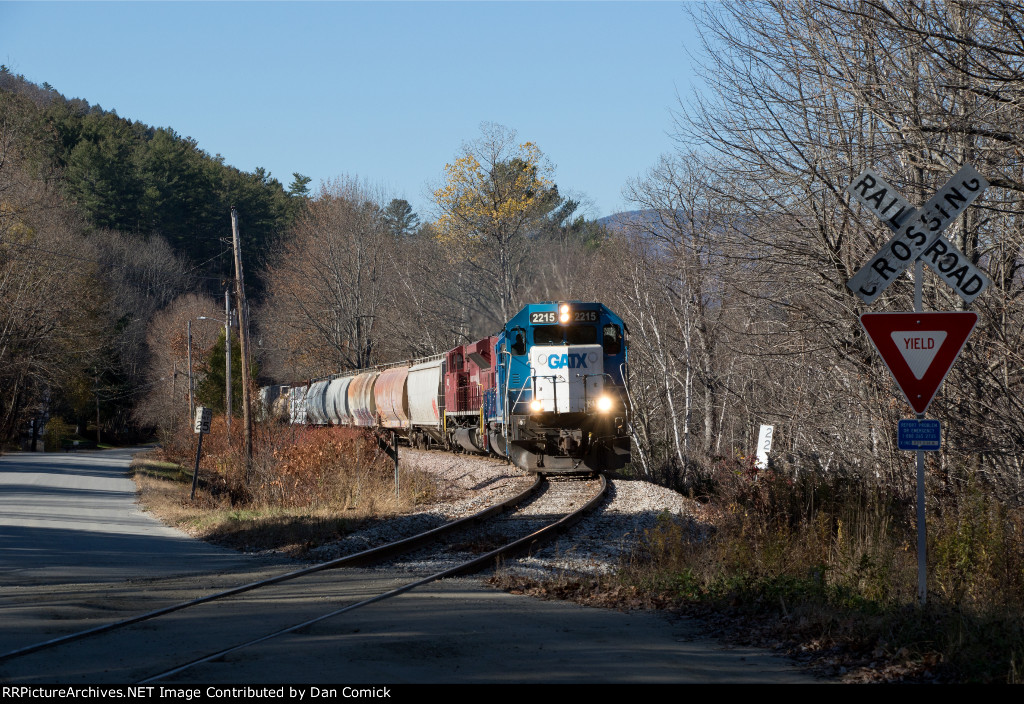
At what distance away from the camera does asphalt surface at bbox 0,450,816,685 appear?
20.6 ft

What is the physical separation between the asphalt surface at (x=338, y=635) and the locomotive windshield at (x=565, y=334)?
9263 millimetres

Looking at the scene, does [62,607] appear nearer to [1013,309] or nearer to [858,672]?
[858,672]

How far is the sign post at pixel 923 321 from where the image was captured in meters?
7.14

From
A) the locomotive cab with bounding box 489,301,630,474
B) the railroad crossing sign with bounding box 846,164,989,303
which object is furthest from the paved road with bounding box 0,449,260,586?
the railroad crossing sign with bounding box 846,164,989,303

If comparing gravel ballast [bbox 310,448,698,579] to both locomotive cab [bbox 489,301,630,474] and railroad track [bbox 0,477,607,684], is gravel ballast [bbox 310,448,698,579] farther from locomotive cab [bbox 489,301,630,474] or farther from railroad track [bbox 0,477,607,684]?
locomotive cab [bbox 489,301,630,474]

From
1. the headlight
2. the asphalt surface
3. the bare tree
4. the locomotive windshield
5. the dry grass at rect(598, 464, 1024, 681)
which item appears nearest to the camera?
the asphalt surface

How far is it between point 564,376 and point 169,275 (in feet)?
258

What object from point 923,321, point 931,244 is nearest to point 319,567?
point 923,321

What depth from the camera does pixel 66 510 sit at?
2045 centimetres

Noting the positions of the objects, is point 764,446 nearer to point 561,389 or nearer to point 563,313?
point 561,389

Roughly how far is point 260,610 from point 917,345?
21.0ft

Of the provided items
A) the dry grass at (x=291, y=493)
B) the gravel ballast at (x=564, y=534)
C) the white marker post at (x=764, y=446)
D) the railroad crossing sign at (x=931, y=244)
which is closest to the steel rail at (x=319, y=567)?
the gravel ballast at (x=564, y=534)

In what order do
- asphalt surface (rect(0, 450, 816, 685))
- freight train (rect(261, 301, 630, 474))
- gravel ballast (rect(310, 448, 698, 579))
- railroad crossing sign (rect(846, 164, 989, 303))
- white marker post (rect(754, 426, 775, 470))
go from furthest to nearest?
freight train (rect(261, 301, 630, 474)), white marker post (rect(754, 426, 775, 470)), gravel ballast (rect(310, 448, 698, 579)), railroad crossing sign (rect(846, 164, 989, 303)), asphalt surface (rect(0, 450, 816, 685))
